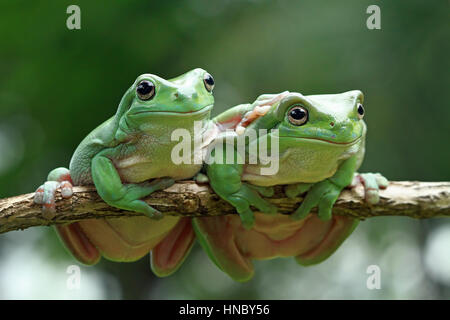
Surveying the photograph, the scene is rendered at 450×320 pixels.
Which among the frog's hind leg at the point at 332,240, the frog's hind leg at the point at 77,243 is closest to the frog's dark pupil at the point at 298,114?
the frog's hind leg at the point at 332,240

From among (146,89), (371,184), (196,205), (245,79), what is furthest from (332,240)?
(245,79)

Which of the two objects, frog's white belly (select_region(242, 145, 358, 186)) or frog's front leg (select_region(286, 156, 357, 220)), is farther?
frog's front leg (select_region(286, 156, 357, 220))

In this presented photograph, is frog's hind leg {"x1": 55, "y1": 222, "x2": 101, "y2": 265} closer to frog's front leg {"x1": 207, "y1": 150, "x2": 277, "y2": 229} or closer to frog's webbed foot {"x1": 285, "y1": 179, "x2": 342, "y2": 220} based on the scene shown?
frog's front leg {"x1": 207, "y1": 150, "x2": 277, "y2": 229}

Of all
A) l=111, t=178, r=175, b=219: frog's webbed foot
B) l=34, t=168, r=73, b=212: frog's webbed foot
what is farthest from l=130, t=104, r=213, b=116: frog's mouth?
l=34, t=168, r=73, b=212: frog's webbed foot

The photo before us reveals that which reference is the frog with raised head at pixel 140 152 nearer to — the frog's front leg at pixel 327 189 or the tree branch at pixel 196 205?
the tree branch at pixel 196 205
